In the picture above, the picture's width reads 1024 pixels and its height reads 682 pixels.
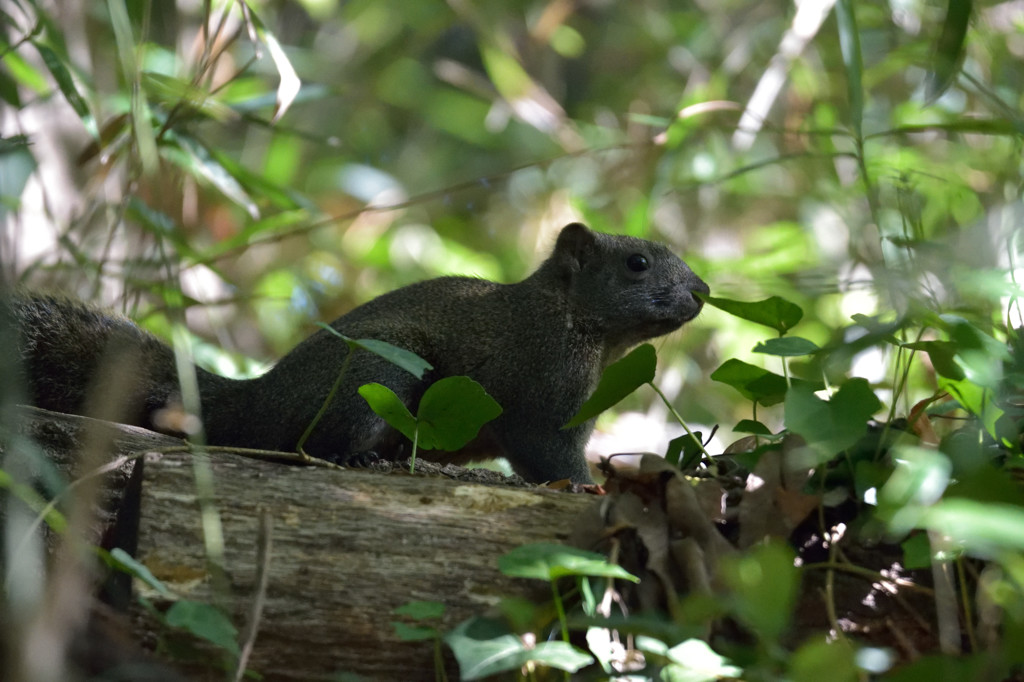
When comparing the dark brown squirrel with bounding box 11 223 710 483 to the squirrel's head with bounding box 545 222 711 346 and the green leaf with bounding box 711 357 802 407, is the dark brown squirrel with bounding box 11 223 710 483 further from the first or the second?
the green leaf with bounding box 711 357 802 407

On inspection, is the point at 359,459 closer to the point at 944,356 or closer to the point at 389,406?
the point at 389,406

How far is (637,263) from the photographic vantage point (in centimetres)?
573

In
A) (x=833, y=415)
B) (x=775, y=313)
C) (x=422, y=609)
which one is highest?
(x=775, y=313)

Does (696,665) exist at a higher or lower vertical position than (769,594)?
lower

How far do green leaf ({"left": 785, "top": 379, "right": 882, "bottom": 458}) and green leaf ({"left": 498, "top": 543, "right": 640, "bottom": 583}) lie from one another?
63cm

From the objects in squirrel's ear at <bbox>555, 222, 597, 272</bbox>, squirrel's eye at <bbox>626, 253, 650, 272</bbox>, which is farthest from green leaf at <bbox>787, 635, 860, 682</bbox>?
squirrel's ear at <bbox>555, 222, 597, 272</bbox>

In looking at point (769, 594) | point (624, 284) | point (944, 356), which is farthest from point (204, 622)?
point (624, 284)

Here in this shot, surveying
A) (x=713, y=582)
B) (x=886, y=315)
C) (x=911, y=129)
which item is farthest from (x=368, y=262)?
(x=713, y=582)

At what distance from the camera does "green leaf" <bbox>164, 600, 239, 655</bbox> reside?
2.34 metres

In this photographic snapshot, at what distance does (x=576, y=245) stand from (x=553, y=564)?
3.65m

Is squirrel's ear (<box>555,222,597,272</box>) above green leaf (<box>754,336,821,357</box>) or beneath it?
above

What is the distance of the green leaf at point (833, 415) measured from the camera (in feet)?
8.57

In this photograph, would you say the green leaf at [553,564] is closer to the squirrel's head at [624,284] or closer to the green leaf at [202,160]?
the squirrel's head at [624,284]

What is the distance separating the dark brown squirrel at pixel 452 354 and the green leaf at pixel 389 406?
1.15 metres
